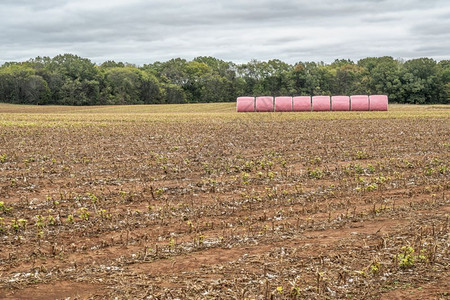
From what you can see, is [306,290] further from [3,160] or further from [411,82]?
[411,82]

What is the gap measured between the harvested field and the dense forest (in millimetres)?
74886

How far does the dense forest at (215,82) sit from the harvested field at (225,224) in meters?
74.9

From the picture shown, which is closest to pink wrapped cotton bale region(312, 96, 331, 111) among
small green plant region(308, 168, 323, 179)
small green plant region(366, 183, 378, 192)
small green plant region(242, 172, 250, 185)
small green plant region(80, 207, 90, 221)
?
small green plant region(308, 168, 323, 179)

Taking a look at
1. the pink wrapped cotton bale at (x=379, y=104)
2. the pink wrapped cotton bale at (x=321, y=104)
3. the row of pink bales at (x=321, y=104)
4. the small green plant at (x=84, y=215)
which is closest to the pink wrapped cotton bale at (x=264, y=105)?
the row of pink bales at (x=321, y=104)

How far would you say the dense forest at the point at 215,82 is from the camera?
9269 cm

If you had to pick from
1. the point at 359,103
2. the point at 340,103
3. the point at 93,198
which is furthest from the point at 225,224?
the point at 359,103

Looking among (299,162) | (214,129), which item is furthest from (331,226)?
(214,129)

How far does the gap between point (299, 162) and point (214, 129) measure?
15.3 metres

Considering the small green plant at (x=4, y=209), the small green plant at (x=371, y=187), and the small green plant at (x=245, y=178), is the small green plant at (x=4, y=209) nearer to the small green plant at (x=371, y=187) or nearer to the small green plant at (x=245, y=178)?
the small green plant at (x=245, y=178)

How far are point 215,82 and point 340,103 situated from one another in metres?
56.9

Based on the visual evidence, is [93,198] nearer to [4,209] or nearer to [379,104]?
[4,209]

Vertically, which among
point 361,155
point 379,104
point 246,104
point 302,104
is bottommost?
point 361,155

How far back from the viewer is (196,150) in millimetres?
23328

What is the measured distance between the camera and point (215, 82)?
359 feet
